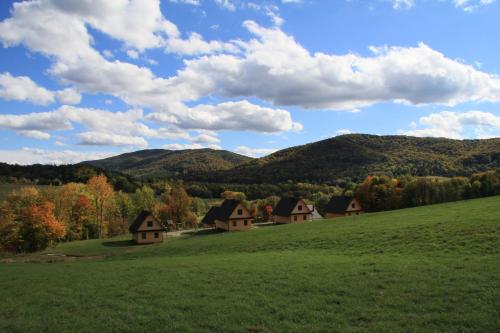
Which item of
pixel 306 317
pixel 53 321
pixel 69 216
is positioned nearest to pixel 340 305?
pixel 306 317

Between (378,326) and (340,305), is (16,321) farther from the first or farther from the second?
(378,326)

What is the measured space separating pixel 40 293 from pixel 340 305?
54.2ft

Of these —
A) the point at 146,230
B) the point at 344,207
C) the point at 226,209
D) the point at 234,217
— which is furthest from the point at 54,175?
the point at 344,207

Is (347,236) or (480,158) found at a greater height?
(480,158)

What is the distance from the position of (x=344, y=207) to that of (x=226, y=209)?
27.2 m

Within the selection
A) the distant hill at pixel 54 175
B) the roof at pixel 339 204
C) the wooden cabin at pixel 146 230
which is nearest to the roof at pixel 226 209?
the wooden cabin at pixel 146 230

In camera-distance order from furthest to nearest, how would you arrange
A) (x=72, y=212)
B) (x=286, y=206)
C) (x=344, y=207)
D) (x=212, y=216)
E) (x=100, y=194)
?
1. (x=344, y=207)
2. (x=286, y=206)
3. (x=100, y=194)
4. (x=212, y=216)
5. (x=72, y=212)

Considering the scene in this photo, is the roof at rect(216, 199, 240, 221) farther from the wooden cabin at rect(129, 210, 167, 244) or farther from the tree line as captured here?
the tree line

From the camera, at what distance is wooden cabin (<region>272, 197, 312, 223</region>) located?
77.9 m

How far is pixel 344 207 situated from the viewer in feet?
265

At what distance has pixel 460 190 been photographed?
77500 mm

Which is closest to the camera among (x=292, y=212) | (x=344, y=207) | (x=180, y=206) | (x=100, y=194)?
(x=100, y=194)

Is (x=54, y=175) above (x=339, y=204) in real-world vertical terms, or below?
above

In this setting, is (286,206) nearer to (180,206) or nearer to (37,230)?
(180,206)
